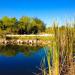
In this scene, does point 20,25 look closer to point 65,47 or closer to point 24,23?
point 24,23

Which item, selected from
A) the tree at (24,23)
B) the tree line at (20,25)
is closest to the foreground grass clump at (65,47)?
the tree line at (20,25)

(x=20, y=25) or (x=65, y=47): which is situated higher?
(x=20, y=25)

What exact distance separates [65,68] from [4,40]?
69.7ft

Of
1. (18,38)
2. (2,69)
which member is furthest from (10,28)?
(2,69)

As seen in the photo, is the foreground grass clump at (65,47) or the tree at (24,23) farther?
the tree at (24,23)

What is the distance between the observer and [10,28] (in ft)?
123

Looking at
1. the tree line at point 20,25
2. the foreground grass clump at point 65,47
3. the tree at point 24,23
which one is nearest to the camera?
the foreground grass clump at point 65,47

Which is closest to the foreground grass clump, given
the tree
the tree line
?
the tree line

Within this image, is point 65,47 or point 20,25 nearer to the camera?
point 65,47

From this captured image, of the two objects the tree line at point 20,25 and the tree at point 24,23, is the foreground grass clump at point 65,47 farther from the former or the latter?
the tree at point 24,23

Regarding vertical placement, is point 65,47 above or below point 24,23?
below

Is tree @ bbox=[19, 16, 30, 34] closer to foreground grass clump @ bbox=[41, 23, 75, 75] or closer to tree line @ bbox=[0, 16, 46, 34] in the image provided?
tree line @ bbox=[0, 16, 46, 34]

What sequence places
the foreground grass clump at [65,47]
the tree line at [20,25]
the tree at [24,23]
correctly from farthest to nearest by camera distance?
the tree at [24,23]
the tree line at [20,25]
the foreground grass clump at [65,47]

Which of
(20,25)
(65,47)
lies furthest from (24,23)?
(65,47)
